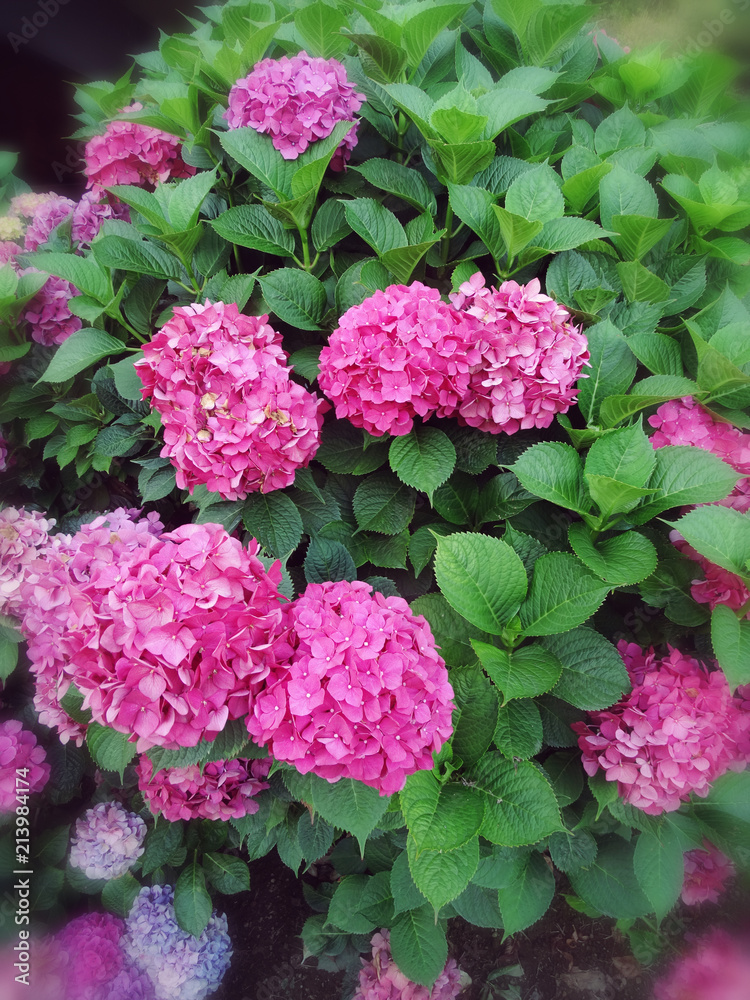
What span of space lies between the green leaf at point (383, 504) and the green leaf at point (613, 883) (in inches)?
41.0

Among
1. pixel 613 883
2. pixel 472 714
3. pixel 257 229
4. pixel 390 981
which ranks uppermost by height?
pixel 257 229

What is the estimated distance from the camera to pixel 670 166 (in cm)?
164

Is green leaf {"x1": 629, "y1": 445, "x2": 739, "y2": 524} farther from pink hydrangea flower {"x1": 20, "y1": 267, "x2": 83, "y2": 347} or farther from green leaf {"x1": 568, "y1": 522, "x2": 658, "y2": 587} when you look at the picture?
pink hydrangea flower {"x1": 20, "y1": 267, "x2": 83, "y2": 347}

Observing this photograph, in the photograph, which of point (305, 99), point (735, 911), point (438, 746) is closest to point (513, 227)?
point (305, 99)

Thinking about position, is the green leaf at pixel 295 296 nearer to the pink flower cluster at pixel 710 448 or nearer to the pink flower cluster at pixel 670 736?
the pink flower cluster at pixel 710 448

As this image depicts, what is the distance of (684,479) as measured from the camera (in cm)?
123

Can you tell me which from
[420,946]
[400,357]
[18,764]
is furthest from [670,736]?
[18,764]

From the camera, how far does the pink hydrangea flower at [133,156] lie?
76.2 inches

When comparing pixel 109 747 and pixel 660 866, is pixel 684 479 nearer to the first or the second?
pixel 660 866

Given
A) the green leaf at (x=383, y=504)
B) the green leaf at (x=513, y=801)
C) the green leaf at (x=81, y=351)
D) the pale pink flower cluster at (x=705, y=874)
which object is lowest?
the pale pink flower cluster at (x=705, y=874)

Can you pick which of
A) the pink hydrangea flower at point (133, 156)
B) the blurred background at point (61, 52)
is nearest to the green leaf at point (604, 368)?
the pink hydrangea flower at point (133, 156)

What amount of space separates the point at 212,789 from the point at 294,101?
1667mm

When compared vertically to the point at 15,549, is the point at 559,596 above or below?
above

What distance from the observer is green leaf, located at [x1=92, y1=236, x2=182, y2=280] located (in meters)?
1.55
